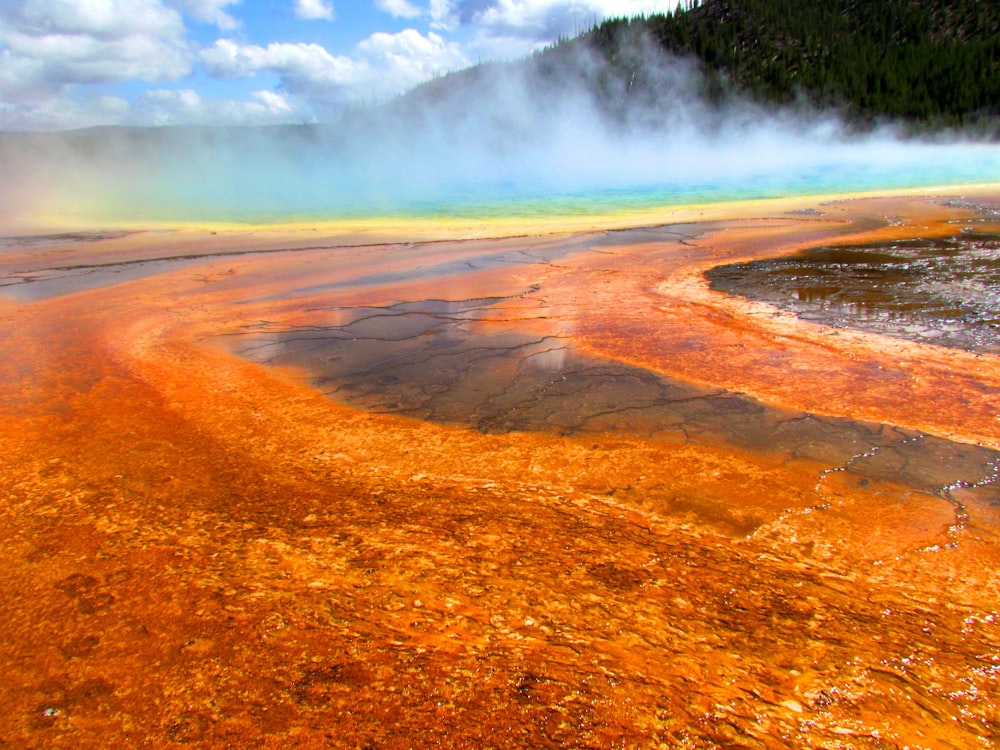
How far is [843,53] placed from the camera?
189ft

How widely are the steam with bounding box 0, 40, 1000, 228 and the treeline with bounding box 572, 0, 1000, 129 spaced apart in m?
2.21

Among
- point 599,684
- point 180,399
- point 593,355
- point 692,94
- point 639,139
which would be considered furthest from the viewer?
point 692,94

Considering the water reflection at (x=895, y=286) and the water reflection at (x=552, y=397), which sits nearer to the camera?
the water reflection at (x=552, y=397)

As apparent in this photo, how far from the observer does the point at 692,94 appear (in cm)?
6266

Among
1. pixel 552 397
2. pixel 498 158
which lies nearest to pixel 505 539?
pixel 552 397

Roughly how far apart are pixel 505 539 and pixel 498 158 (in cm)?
5730

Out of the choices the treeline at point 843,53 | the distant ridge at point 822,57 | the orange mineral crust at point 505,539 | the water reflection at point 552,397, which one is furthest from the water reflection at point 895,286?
the treeline at point 843,53

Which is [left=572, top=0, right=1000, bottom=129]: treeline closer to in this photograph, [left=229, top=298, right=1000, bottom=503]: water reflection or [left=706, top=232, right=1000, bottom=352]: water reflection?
[left=706, top=232, right=1000, bottom=352]: water reflection

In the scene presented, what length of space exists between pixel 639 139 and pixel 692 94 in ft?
32.2

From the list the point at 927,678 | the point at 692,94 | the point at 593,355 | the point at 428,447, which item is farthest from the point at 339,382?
the point at 692,94

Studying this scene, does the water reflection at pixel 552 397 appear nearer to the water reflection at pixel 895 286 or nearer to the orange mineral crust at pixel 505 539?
the orange mineral crust at pixel 505 539

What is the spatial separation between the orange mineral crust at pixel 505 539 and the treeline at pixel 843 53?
165 feet

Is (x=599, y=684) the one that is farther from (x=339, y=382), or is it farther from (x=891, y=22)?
(x=891, y=22)

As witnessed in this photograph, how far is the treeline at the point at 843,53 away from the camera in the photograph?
152ft
